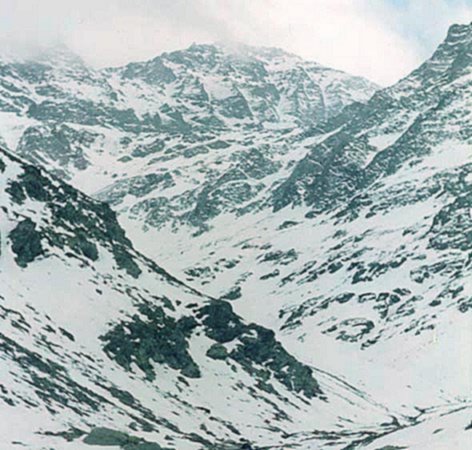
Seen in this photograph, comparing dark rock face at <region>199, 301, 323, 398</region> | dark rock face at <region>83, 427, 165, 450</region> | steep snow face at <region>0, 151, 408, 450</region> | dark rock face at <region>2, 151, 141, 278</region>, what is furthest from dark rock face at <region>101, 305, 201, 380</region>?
dark rock face at <region>83, 427, 165, 450</region>

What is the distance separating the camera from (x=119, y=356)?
104562 mm

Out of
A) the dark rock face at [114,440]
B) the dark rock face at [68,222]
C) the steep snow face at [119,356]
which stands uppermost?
the dark rock face at [68,222]

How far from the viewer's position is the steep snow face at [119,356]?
79188 millimetres

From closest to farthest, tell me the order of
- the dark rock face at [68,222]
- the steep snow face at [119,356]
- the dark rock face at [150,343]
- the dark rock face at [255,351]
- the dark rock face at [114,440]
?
1. the dark rock face at [114,440]
2. the steep snow face at [119,356]
3. the dark rock face at [150,343]
4. the dark rock face at [68,222]
5. the dark rock face at [255,351]

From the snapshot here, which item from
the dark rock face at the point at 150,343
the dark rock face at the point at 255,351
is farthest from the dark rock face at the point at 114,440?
the dark rock face at the point at 255,351

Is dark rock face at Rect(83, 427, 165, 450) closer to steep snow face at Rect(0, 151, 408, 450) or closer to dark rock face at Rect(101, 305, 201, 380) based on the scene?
steep snow face at Rect(0, 151, 408, 450)

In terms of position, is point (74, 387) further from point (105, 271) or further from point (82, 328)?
point (105, 271)

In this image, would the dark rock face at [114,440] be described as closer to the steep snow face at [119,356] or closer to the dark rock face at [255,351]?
the steep snow face at [119,356]

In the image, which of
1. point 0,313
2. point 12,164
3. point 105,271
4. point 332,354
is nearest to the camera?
point 0,313

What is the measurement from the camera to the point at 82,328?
343 feet

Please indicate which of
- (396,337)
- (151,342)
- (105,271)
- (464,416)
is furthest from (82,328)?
(396,337)

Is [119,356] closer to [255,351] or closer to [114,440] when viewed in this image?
[255,351]

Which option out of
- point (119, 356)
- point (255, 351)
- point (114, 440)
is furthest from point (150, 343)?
point (114, 440)

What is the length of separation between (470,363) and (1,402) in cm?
10226
